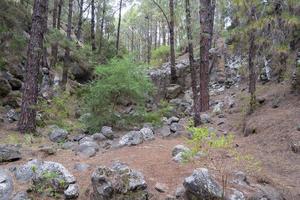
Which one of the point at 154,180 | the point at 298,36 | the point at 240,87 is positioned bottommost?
the point at 154,180

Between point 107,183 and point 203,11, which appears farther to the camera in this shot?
point 203,11

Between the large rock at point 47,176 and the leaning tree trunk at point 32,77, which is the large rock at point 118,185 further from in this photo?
the leaning tree trunk at point 32,77

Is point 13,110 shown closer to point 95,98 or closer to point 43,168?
point 95,98

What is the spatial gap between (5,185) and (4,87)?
22.1ft

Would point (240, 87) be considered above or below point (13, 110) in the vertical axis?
above

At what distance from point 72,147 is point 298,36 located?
8.11 metres

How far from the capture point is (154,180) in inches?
191

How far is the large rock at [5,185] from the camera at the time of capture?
4.40 meters

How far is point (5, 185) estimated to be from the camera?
180 inches

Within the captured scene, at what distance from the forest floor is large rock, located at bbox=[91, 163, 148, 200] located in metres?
0.21

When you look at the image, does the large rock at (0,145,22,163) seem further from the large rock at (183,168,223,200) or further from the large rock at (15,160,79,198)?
the large rock at (183,168,223,200)

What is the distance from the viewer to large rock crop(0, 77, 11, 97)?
34.6ft

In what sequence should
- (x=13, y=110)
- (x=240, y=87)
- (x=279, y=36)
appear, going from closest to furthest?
(x=279, y=36) → (x=13, y=110) → (x=240, y=87)

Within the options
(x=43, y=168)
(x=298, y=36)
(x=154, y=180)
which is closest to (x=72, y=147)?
(x=43, y=168)
